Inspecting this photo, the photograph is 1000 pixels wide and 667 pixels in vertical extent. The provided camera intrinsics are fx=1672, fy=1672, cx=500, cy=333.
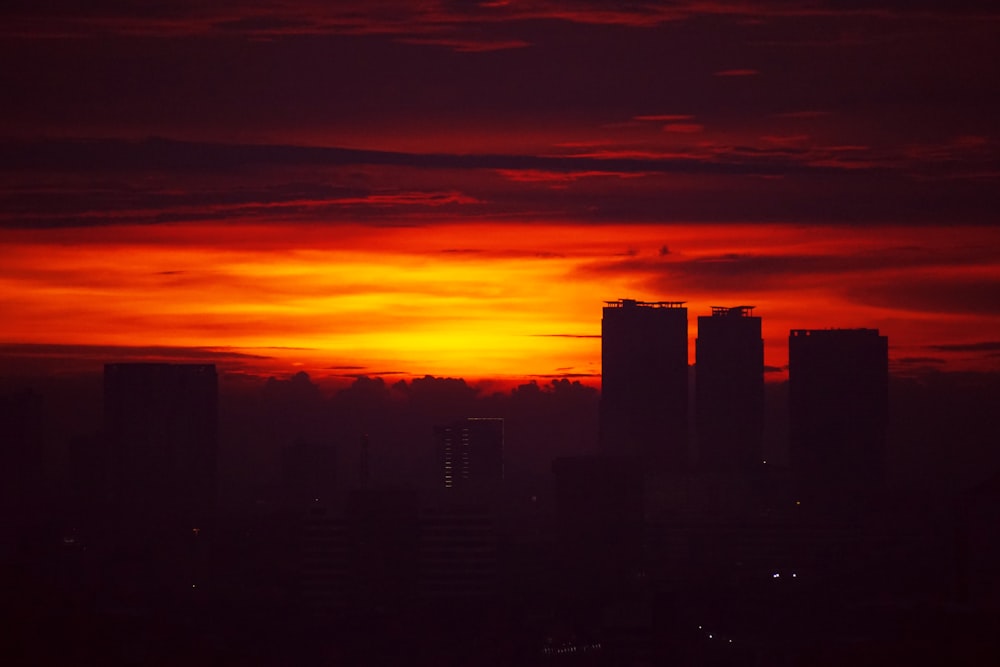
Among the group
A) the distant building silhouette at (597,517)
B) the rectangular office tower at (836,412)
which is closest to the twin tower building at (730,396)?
the rectangular office tower at (836,412)

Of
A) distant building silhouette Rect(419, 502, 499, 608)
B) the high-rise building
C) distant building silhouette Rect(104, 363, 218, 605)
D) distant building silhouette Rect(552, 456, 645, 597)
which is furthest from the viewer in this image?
the high-rise building

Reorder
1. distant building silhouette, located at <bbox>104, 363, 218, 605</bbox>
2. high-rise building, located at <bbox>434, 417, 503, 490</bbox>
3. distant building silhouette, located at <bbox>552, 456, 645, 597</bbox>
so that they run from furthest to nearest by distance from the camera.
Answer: high-rise building, located at <bbox>434, 417, 503, 490</bbox>, distant building silhouette, located at <bbox>104, 363, 218, 605</bbox>, distant building silhouette, located at <bbox>552, 456, 645, 597</bbox>

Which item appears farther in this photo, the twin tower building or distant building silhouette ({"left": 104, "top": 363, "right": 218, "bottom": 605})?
the twin tower building

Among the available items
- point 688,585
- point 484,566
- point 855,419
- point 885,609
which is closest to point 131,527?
point 484,566

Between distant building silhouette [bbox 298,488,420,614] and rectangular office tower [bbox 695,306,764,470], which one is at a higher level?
rectangular office tower [bbox 695,306,764,470]

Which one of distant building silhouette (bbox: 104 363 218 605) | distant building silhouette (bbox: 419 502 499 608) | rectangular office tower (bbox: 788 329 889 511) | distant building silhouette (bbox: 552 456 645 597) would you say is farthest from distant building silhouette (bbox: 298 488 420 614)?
rectangular office tower (bbox: 788 329 889 511)

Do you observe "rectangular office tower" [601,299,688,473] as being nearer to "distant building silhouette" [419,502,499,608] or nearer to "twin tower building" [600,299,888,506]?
"twin tower building" [600,299,888,506]

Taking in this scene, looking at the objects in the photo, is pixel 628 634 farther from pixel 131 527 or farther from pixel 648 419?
pixel 648 419
